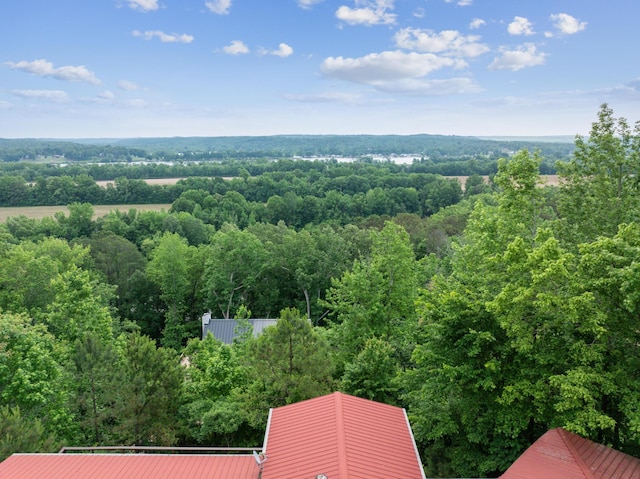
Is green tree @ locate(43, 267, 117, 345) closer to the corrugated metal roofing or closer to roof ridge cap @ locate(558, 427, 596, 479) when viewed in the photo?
the corrugated metal roofing

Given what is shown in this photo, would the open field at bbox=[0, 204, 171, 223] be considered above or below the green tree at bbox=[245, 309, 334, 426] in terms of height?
below

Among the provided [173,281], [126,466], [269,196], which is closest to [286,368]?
[126,466]

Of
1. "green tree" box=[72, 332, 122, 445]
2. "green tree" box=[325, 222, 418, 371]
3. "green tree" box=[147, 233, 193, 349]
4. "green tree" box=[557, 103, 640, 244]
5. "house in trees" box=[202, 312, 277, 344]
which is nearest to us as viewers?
"green tree" box=[557, 103, 640, 244]

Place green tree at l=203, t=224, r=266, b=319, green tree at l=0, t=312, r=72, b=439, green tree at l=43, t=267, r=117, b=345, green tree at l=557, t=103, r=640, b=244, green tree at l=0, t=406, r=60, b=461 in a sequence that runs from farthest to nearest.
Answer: green tree at l=203, t=224, r=266, b=319, green tree at l=43, t=267, r=117, b=345, green tree at l=0, t=312, r=72, b=439, green tree at l=557, t=103, r=640, b=244, green tree at l=0, t=406, r=60, b=461

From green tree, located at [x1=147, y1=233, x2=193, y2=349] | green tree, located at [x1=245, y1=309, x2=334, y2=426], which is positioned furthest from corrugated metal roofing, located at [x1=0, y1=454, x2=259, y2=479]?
green tree, located at [x1=147, y1=233, x2=193, y2=349]

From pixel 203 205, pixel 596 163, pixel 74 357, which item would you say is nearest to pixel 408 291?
pixel 596 163

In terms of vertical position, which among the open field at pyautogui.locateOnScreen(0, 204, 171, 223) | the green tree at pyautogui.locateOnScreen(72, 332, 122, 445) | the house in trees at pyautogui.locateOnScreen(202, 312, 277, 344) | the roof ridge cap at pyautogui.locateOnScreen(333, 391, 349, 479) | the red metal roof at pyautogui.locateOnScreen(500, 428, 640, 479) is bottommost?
the house in trees at pyautogui.locateOnScreen(202, 312, 277, 344)

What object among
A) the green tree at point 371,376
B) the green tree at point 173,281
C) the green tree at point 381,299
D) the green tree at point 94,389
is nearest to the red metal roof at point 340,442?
the green tree at point 371,376

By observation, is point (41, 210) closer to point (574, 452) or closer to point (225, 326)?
point (225, 326)
